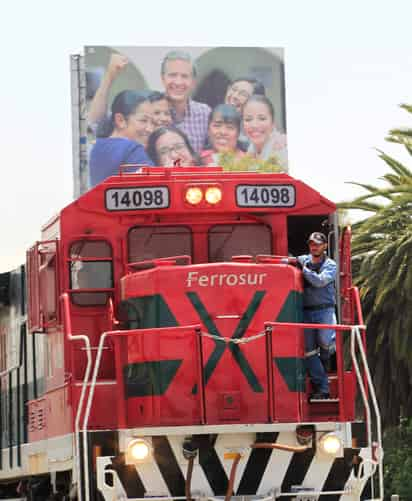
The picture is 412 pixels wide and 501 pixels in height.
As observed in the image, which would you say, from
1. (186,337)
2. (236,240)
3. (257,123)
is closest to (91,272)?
(186,337)

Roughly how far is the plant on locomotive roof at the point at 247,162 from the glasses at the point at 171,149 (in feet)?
9.97

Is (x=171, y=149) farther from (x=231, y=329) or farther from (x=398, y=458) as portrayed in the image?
(x=231, y=329)

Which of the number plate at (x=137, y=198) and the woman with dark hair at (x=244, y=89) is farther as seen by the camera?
the woman with dark hair at (x=244, y=89)

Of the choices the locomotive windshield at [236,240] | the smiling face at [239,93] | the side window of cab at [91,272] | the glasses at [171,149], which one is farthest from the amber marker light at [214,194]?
the smiling face at [239,93]

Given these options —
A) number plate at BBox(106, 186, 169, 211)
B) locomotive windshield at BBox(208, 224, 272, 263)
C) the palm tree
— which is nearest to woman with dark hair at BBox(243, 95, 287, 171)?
the palm tree

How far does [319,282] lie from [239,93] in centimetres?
9852

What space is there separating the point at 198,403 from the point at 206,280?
3.53ft

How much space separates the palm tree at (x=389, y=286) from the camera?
24938 millimetres

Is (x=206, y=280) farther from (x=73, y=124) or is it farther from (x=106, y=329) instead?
(x=73, y=124)

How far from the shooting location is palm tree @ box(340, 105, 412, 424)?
2494 cm

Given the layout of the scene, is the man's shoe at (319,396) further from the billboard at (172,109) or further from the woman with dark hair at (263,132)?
the woman with dark hair at (263,132)

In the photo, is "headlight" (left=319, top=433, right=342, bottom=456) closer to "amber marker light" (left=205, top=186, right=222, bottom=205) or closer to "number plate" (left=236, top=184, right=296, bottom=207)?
"number plate" (left=236, top=184, right=296, bottom=207)

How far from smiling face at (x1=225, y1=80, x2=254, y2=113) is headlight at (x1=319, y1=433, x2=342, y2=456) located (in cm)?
9731

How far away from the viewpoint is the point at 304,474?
11844 mm
